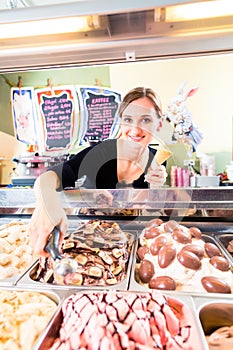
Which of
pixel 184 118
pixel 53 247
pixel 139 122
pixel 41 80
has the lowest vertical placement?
pixel 53 247

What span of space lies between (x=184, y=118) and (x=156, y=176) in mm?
2352

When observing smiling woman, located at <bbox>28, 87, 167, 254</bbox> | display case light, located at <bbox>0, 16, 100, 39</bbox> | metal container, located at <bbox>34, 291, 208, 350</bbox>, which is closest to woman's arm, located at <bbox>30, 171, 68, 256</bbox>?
smiling woman, located at <bbox>28, 87, 167, 254</bbox>

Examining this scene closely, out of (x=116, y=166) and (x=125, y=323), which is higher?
(x=116, y=166)

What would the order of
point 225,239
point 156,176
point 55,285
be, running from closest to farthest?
point 55,285 → point 225,239 → point 156,176

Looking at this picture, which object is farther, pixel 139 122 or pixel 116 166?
pixel 116 166

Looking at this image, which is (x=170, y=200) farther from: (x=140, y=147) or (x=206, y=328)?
(x=206, y=328)

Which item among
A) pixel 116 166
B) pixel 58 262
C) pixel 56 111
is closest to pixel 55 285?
pixel 58 262

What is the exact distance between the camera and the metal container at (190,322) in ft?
2.09

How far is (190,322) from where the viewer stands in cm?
71

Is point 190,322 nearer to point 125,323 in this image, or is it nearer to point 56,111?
point 125,323

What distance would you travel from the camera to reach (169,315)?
2.32 feet

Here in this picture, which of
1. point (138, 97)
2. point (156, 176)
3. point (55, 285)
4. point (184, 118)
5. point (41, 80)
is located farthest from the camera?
point (41, 80)

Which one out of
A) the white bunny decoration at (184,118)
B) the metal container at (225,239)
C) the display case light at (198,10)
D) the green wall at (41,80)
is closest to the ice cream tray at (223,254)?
the metal container at (225,239)

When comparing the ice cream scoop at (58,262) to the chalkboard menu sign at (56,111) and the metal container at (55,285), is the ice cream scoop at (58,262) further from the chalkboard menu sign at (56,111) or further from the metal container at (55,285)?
the chalkboard menu sign at (56,111)
